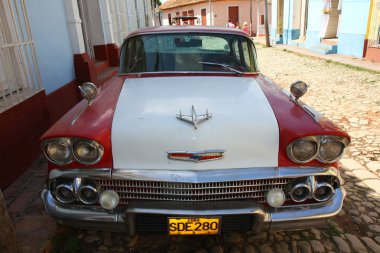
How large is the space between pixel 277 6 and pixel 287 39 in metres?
2.36

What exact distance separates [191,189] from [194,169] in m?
0.13

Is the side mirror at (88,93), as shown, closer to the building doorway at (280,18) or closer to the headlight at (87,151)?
the headlight at (87,151)

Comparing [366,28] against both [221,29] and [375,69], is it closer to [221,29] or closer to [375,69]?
[375,69]

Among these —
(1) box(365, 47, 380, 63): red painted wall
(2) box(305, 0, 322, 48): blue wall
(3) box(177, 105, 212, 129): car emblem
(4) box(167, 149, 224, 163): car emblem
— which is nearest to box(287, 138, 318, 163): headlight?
(4) box(167, 149, 224, 163): car emblem

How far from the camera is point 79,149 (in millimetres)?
1978

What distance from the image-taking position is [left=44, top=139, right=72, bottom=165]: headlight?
1.98m

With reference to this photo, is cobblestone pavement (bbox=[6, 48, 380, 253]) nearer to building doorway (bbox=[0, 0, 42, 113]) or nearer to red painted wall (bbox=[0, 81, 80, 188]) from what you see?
red painted wall (bbox=[0, 81, 80, 188])

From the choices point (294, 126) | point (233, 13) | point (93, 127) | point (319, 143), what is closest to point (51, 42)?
point (93, 127)

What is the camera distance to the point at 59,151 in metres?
1.99

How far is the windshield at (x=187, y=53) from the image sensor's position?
3.08 m

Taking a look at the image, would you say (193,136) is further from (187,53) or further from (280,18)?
(280,18)

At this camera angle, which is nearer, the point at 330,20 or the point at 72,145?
the point at 72,145

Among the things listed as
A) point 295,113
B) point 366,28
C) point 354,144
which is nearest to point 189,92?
point 295,113

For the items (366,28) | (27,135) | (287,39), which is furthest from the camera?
(287,39)
